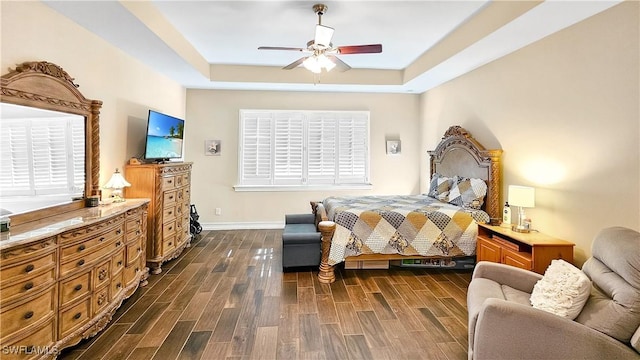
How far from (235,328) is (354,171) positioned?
4197 millimetres

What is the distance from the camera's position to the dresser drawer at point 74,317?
6.91ft

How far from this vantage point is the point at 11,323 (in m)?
1.75

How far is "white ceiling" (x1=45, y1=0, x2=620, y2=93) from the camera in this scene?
9.27 feet

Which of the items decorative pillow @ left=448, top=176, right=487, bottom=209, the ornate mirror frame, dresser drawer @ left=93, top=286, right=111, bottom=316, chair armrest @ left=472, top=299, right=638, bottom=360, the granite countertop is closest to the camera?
chair armrest @ left=472, top=299, right=638, bottom=360

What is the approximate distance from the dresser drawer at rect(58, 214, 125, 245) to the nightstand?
3.85 meters

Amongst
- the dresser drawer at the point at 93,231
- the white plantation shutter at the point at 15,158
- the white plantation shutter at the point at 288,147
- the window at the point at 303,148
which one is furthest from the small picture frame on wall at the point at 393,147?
the white plantation shutter at the point at 15,158

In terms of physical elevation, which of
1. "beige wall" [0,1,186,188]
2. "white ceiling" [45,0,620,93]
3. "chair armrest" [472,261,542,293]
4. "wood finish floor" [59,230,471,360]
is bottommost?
"wood finish floor" [59,230,471,360]

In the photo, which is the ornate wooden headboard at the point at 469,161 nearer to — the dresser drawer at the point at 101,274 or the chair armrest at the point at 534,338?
the chair armrest at the point at 534,338

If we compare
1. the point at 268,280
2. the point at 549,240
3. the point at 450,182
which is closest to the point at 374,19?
the point at 450,182

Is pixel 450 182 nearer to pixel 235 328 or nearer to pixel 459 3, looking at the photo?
pixel 459 3

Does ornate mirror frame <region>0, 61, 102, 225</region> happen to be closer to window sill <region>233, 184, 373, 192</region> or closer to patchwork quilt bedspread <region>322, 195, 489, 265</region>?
patchwork quilt bedspread <region>322, 195, 489, 265</region>

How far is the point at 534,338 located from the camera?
1670mm

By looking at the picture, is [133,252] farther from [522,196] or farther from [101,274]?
[522,196]

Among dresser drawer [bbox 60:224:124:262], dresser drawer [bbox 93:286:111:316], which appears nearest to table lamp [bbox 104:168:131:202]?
dresser drawer [bbox 60:224:124:262]
